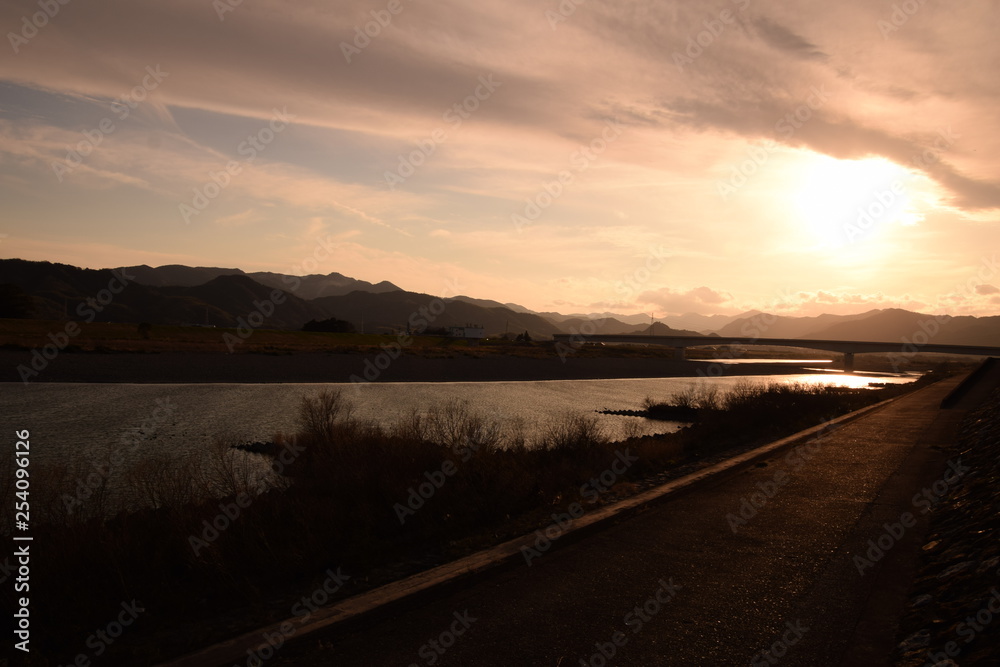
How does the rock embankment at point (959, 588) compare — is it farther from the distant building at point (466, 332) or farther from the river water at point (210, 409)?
the distant building at point (466, 332)

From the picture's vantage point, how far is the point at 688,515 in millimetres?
8758

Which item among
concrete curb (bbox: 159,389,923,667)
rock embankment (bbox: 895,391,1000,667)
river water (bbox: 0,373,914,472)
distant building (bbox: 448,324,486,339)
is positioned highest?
distant building (bbox: 448,324,486,339)

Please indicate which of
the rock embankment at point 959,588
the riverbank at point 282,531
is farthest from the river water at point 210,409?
the rock embankment at point 959,588

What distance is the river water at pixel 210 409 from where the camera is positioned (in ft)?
69.3

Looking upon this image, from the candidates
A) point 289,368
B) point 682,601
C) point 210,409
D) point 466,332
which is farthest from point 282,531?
point 466,332

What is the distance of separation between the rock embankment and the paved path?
200mm

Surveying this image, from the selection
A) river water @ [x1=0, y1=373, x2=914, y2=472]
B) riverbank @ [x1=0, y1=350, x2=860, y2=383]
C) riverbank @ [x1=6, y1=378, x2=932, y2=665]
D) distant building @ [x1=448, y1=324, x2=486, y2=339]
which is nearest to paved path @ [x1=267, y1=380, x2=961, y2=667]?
riverbank @ [x1=6, y1=378, x2=932, y2=665]

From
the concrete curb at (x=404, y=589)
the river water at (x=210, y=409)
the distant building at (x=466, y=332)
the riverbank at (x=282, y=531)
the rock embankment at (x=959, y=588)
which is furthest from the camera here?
the distant building at (x=466, y=332)

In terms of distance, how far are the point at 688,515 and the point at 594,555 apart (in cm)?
231

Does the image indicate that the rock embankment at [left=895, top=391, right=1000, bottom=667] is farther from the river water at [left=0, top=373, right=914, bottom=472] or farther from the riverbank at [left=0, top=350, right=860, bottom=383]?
the riverbank at [left=0, top=350, right=860, bottom=383]

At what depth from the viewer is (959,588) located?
18.5ft

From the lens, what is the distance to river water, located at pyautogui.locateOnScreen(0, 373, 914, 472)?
2112 cm

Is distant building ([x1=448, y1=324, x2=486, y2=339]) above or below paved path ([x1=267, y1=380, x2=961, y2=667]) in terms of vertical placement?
above

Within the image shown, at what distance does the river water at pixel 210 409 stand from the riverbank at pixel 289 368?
4.01 m
